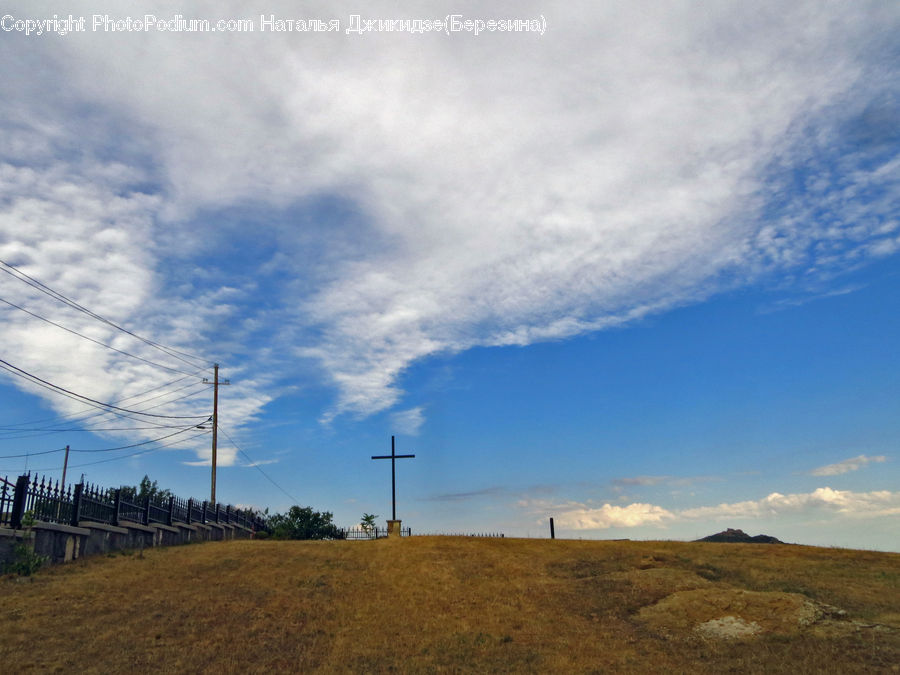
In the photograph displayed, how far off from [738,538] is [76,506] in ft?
125

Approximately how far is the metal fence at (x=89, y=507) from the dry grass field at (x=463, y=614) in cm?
204

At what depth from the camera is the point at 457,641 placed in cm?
1652

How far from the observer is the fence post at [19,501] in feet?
69.2

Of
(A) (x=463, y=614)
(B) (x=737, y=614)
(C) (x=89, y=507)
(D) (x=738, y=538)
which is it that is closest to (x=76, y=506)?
(C) (x=89, y=507)

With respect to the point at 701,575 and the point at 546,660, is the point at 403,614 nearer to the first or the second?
the point at 546,660

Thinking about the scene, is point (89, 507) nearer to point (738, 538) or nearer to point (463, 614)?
point (463, 614)

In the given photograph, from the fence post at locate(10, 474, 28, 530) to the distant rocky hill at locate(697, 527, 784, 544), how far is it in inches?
1346

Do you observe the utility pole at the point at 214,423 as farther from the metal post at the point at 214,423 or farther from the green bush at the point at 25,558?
the green bush at the point at 25,558

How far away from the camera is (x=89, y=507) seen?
25906 mm

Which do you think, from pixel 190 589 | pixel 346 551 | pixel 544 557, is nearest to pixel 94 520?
pixel 190 589

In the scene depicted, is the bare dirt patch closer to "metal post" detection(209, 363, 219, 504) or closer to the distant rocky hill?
the distant rocky hill

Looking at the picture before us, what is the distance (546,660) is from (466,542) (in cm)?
1782

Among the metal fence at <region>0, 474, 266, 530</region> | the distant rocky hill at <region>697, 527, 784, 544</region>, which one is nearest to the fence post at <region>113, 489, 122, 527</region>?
the metal fence at <region>0, 474, 266, 530</region>

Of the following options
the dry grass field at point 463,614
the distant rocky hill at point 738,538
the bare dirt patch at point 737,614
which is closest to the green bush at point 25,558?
the dry grass field at point 463,614
